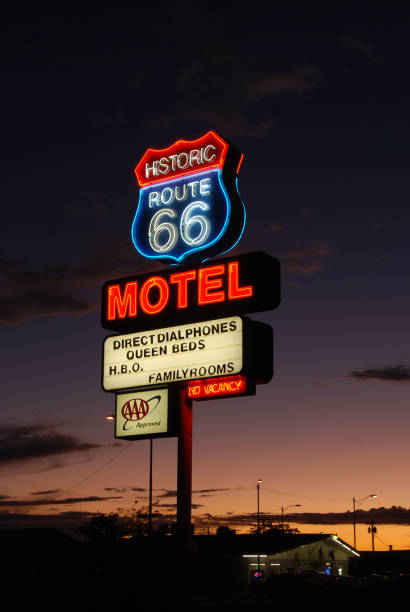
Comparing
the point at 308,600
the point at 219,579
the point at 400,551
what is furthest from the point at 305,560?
the point at 308,600

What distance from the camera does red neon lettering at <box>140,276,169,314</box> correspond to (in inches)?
688

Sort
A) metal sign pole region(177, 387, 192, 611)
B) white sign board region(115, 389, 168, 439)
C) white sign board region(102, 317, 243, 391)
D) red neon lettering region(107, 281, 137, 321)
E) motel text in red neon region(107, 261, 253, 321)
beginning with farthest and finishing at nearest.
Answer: red neon lettering region(107, 281, 137, 321) → white sign board region(115, 389, 168, 439) → motel text in red neon region(107, 261, 253, 321) → white sign board region(102, 317, 243, 391) → metal sign pole region(177, 387, 192, 611)

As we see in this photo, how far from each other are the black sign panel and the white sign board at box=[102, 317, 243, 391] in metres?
0.26

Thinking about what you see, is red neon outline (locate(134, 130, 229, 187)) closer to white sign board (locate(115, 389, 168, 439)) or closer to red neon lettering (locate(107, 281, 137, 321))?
red neon lettering (locate(107, 281, 137, 321))

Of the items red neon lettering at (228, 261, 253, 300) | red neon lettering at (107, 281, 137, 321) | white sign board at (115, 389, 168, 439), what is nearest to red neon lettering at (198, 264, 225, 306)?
red neon lettering at (228, 261, 253, 300)

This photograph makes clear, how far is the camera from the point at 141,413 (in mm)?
17297

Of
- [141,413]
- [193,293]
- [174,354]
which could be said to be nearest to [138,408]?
[141,413]

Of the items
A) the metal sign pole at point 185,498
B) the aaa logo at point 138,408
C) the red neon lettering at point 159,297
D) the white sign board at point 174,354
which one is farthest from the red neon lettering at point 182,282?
the aaa logo at point 138,408

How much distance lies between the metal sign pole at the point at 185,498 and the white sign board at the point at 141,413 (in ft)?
1.38

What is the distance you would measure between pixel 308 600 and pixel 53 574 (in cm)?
758

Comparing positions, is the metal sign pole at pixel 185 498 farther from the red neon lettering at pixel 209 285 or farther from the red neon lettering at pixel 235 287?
the red neon lettering at pixel 235 287

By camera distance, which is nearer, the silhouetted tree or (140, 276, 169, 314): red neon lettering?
(140, 276, 169, 314): red neon lettering

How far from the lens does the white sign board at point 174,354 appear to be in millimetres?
16250

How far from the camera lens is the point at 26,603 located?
14.3 metres
